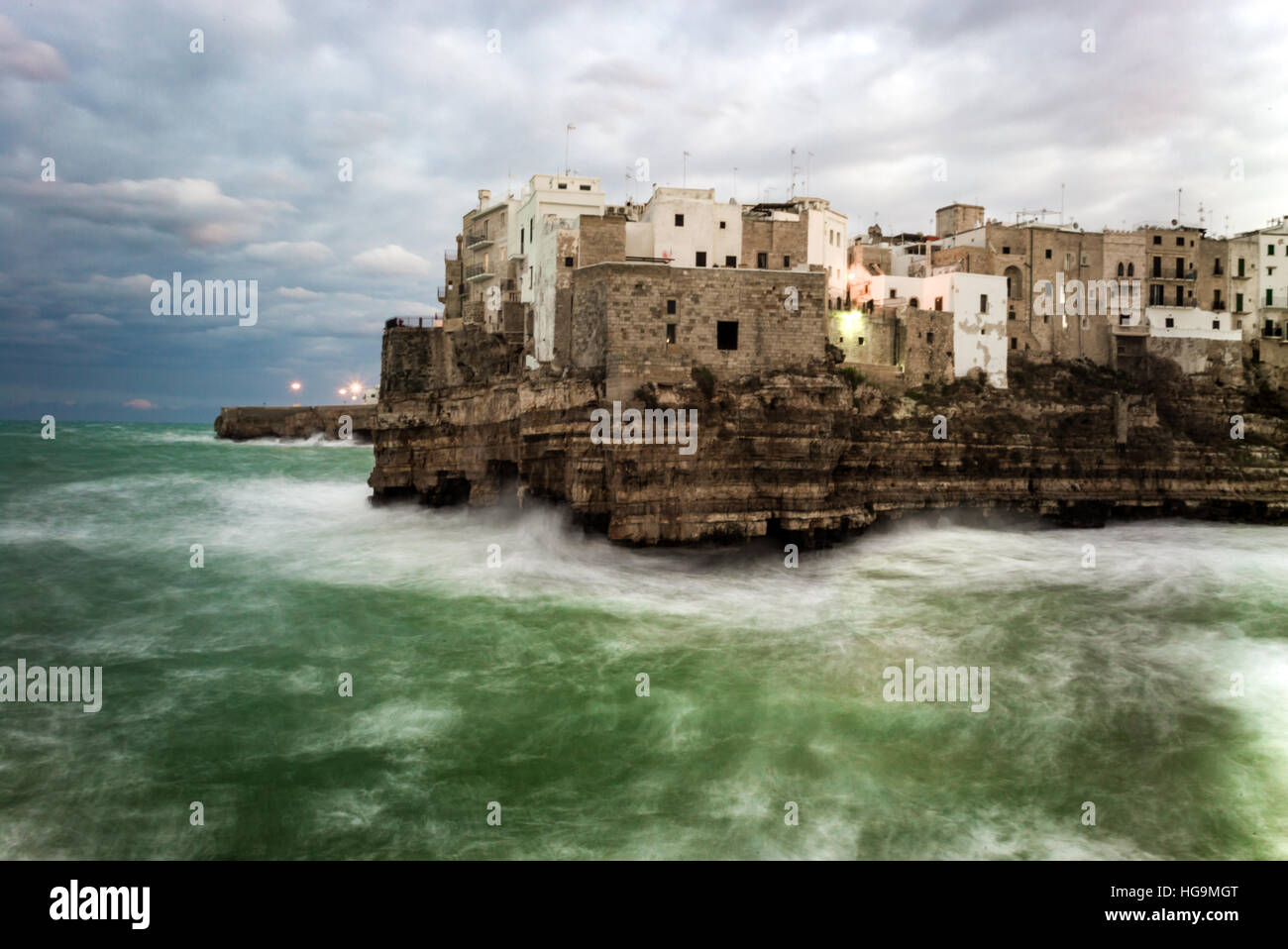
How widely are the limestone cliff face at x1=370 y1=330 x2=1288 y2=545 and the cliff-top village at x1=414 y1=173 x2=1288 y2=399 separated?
1.37 meters

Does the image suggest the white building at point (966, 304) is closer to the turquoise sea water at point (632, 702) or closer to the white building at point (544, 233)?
the turquoise sea water at point (632, 702)

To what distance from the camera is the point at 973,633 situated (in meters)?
21.9

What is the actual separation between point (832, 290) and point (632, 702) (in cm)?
2450

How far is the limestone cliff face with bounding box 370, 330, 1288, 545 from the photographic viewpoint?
2822cm

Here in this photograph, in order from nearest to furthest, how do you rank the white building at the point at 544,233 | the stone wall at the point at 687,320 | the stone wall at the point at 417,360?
the stone wall at the point at 687,320, the white building at the point at 544,233, the stone wall at the point at 417,360

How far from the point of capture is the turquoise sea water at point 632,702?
1322 centimetres

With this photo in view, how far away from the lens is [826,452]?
96.3 feet

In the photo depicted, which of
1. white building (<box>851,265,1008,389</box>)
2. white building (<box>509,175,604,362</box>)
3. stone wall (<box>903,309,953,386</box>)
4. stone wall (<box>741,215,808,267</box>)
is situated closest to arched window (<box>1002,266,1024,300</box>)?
white building (<box>851,265,1008,389</box>)

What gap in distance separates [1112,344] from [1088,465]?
837cm

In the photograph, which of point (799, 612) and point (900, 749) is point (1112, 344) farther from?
point (900, 749)

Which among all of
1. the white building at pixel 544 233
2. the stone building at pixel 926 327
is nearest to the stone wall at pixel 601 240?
the white building at pixel 544 233

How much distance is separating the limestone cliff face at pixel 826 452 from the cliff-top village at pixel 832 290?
→ 1.37m

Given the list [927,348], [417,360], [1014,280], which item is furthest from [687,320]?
[1014,280]

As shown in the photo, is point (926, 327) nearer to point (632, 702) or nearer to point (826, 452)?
point (826, 452)
